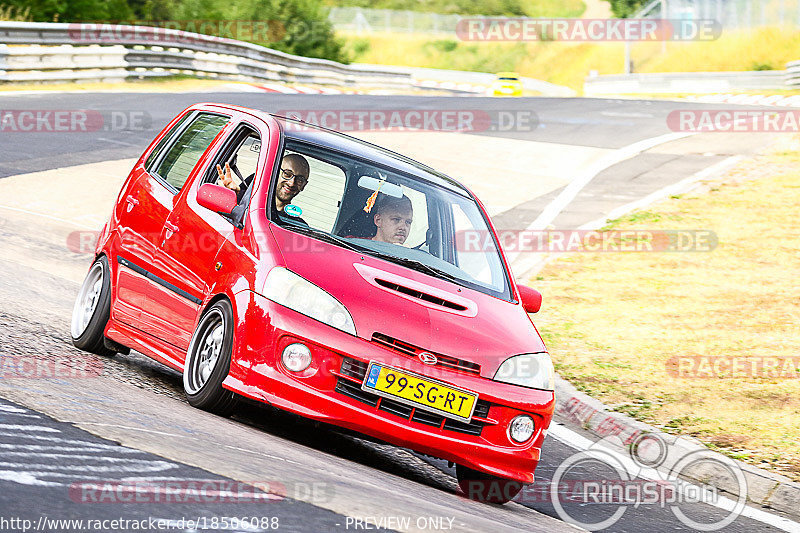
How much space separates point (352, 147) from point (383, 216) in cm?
60

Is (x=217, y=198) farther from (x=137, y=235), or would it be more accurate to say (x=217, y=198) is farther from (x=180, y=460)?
(x=180, y=460)

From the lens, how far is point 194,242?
6711 millimetres

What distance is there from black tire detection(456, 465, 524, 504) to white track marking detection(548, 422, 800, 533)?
5.00ft

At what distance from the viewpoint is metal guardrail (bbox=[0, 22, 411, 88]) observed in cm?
2511

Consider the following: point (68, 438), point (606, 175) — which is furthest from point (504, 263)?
point (606, 175)

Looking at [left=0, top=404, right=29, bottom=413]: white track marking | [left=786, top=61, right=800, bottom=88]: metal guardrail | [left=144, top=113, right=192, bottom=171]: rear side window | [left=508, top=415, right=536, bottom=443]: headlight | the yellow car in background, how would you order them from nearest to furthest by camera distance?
[left=0, top=404, right=29, bottom=413]: white track marking
[left=508, top=415, right=536, bottom=443]: headlight
[left=144, top=113, right=192, bottom=171]: rear side window
[left=786, top=61, right=800, bottom=88]: metal guardrail
the yellow car in background

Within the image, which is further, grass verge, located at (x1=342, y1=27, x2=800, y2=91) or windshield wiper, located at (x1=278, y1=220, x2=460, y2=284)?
grass verge, located at (x1=342, y1=27, x2=800, y2=91)

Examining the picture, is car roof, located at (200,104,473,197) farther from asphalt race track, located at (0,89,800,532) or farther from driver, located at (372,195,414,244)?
asphalt race track, located at (0,89,800,532)

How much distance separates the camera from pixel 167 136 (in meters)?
7.99

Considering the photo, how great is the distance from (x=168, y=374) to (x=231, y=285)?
1798mm

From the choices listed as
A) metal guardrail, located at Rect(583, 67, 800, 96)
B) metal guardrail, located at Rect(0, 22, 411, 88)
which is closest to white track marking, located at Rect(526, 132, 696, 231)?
metal guardrail, located at Rect(0, 22, 411, 88)

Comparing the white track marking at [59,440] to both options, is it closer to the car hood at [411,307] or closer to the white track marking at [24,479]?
the white track marking at [24,479]

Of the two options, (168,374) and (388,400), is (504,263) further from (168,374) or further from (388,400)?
(168,374)

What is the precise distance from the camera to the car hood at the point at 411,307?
5.81 metres
